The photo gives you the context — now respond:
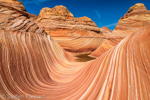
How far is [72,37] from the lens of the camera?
457cm

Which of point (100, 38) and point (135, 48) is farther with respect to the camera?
point (100, 38)

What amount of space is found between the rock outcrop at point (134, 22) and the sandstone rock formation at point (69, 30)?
1662mm

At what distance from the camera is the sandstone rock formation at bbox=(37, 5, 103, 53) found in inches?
177

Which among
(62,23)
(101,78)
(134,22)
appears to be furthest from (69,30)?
(101,78)

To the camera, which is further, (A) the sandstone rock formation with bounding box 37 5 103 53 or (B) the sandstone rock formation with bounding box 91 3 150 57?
(A) the sandstone rock formation with bounding box 37 5 103 53

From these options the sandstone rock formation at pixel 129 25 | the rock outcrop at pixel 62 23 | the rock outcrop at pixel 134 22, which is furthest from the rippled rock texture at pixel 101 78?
the rock outcrop at pixel 62 23

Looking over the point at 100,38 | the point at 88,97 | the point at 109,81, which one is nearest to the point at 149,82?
the point at 109,81

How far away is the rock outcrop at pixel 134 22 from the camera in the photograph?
3.29 m

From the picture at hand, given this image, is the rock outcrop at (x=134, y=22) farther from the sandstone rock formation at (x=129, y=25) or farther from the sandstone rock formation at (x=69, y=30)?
the sandstone rock formation at (x=69, y=30)

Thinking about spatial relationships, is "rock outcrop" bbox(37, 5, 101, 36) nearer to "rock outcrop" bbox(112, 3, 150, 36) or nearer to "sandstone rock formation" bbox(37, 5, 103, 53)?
"sandstone rock formation" bbox(37, 5, 103, 53)

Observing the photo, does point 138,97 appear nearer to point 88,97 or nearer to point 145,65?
point 145,65

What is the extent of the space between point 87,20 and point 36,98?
216 inches

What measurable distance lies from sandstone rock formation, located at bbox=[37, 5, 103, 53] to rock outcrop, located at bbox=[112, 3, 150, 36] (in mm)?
1662

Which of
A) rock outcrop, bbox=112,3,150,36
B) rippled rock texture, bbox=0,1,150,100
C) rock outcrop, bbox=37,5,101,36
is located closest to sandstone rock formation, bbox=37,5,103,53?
rock outcrop, bbox=37,5,101,36
